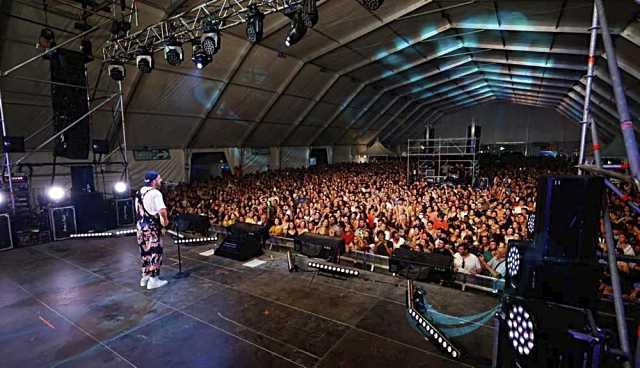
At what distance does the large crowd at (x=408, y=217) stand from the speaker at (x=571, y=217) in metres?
1.28

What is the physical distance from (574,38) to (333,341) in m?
13.4

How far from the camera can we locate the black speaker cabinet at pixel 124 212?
31.7 ft

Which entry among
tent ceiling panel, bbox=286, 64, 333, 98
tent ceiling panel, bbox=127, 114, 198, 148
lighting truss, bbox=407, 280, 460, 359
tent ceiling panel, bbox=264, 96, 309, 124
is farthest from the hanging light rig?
tent ceiling panel, bbox=264, 96, 309, 124

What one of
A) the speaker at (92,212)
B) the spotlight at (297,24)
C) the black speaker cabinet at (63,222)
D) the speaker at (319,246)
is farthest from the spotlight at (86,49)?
the speaker at (319,246)

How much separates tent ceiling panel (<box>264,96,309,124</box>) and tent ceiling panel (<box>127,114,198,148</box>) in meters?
4.73

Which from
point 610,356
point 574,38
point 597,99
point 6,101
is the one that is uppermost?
point 574,38

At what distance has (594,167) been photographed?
2293 millimetres

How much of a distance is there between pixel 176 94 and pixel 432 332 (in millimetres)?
13208

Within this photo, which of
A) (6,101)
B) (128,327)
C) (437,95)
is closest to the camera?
(128,327)

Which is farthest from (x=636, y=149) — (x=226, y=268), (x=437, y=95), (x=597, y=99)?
(x=437, y=95)

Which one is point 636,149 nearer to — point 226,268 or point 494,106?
point 226,268

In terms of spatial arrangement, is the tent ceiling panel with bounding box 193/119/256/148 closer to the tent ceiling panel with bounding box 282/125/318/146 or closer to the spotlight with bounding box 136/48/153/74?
the tent ceiling panel with bounding box 282/125/318/146

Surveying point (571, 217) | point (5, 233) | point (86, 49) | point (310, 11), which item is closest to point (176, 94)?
point (86, 49)

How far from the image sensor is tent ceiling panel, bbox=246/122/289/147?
1905 cm
